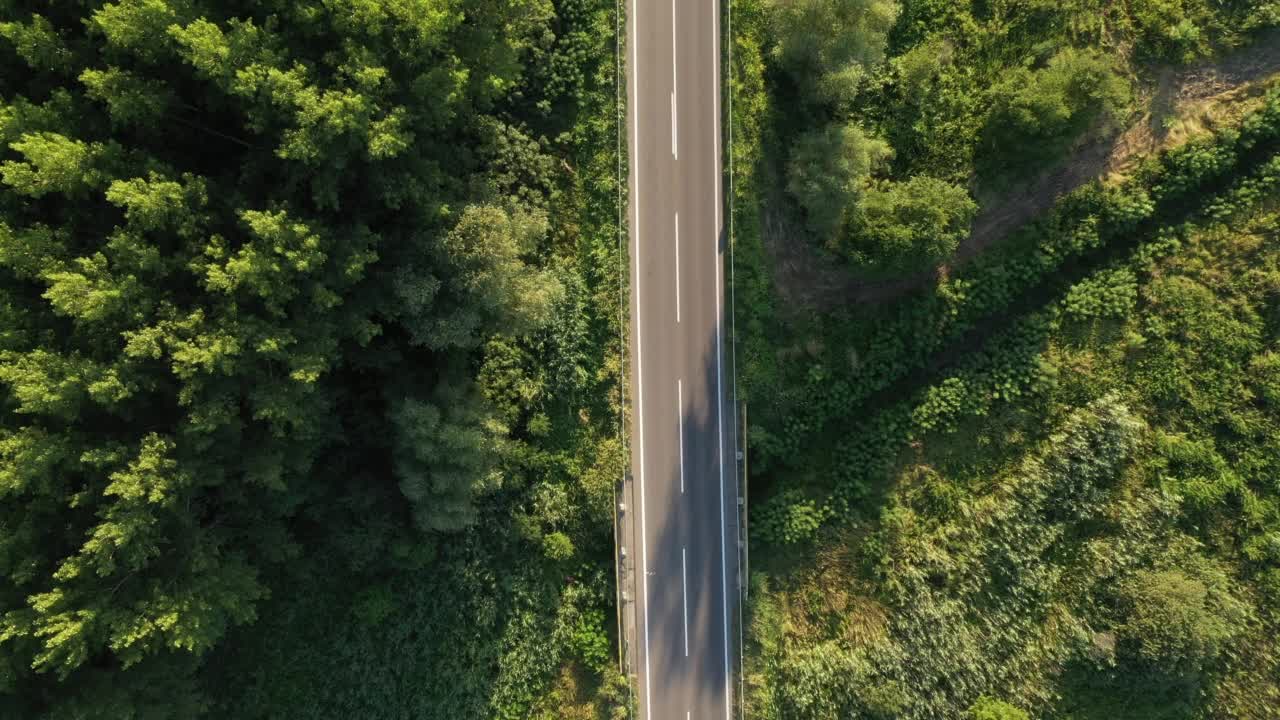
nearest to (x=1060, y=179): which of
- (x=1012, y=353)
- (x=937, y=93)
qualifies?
(x=937, y=93)

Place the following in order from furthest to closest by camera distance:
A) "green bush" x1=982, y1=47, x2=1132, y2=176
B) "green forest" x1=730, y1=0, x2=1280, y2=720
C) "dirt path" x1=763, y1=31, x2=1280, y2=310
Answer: "dirt path" x1=763, y1=31, x2=1280, y2=310, "green forest" x1=730, y1=0, x2=1280, y2=720, "green bush" x1=982, y1=47, x2=1132, y2=176

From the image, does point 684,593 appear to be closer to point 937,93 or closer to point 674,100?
point 674,100

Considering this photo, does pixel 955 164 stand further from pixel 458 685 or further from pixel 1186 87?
pixel 458 685

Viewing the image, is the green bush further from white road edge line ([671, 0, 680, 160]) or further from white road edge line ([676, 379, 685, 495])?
white road edge line ([676, 379, 685, 495])

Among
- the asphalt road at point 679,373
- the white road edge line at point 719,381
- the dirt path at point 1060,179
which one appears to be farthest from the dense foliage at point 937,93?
the asphalt road at point 679,373

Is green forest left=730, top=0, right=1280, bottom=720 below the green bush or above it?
below

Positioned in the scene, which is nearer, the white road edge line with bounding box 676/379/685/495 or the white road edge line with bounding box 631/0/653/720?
the white road edge line with bounding box 631/0/653/720

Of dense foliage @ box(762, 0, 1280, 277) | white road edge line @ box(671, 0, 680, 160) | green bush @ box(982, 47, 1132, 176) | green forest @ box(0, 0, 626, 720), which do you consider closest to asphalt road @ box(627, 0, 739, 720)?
white road edge line @ box(671, 0, 680, 160)
